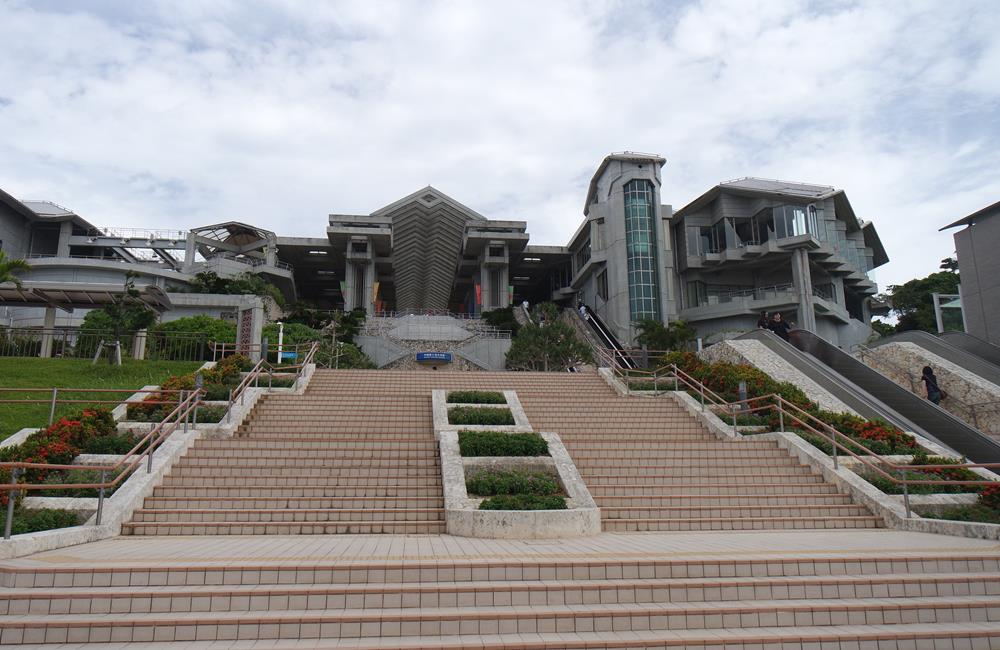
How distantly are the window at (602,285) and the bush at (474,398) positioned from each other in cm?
2846

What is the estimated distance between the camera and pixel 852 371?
19484 mm

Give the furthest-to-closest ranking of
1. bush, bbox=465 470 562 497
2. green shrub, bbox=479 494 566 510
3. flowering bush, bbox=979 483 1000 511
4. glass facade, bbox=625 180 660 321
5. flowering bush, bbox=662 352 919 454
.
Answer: glass facade, bbox=625 180 660 321 < flowering bush, bbox=662 352 919 454 < bush, bbox=465 470 562 497 < flowering bush, bbox=979 483 1000 511 < green shrub, bbox=479 494 566 510

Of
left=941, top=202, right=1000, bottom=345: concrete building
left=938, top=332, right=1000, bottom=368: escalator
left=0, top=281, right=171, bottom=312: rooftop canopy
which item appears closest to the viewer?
left=938, top=332, right=1000, bottom=368: escalator

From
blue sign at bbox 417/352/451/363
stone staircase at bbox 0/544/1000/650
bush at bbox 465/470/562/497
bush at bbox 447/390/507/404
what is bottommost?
stone staircase at bbox 0/544/1000/650

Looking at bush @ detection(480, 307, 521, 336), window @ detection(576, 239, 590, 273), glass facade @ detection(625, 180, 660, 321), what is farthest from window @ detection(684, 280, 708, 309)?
bush @ detection(480, 307, 521, 336)

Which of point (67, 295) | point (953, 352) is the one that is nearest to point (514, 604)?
point (953, 352)

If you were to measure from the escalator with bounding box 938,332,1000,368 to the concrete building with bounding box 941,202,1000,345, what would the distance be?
2.72m

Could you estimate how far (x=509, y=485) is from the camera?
373 inches

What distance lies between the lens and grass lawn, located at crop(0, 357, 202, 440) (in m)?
12.7

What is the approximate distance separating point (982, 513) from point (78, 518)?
12.6 meters

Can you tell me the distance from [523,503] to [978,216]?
23932 mm

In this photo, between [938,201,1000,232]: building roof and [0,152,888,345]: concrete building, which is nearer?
[938,201,1000,232]: building roof

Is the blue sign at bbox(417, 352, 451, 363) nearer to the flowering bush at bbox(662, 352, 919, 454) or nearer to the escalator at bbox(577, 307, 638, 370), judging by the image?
the escalator at bbox(577, 307, 638, 370)

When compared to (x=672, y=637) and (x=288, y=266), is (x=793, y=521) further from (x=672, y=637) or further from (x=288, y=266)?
(x=288, y=266)
